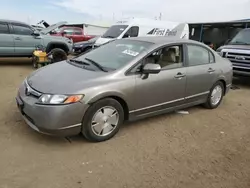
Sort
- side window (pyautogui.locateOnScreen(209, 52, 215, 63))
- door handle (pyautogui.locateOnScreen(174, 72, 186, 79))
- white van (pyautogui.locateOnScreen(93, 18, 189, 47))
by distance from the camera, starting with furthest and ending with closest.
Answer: white van (pyautogui.locateOnScreen(93, 18, 189, 47)) < side window (pyautogui.locateOnScreen(209, 52, 215, 63)) < door handle (pyautogui.locateOnScreen(174, 72, 186, 79))

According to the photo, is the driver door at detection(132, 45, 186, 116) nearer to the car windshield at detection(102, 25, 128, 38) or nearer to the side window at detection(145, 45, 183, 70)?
the side window at detection(145, 45, 183, 70)

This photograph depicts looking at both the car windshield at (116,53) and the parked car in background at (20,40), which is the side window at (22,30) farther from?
the car windshield at (116,53)

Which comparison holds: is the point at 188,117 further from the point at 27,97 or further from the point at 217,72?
the point at 27,97

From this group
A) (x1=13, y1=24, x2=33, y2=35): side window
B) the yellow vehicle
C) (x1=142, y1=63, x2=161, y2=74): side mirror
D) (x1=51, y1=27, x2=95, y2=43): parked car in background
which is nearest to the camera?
(x1=142, y1=63, x2=161, y2=74): side mirror

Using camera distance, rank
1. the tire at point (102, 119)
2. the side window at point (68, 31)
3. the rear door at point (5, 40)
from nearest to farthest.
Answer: the tire at point (102, 119) < the rear door at point (5, 40) < the side window at point (68, 31)

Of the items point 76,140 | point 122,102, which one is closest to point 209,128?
point 122,102

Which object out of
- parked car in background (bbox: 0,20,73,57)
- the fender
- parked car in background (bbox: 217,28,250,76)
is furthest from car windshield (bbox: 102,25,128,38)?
the fender

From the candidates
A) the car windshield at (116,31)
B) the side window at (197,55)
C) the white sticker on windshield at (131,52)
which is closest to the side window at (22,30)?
the car windshield at (116,31)

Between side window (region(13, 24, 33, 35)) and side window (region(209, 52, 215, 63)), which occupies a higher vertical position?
side window (region(13, 24, 33, 35))

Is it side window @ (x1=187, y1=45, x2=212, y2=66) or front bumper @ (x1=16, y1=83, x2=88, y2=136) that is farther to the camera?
side window @ (x1=187, y1=45, x2=212, y2=66)

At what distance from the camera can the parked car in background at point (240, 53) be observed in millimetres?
7934

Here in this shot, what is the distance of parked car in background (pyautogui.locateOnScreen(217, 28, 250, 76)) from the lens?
7934 millimetres

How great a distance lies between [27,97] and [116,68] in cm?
136

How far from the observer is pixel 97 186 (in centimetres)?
275
